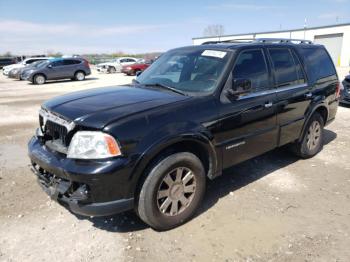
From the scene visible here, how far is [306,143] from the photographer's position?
213 inches

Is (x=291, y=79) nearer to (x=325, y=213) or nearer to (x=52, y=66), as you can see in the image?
(x=325, y=213)

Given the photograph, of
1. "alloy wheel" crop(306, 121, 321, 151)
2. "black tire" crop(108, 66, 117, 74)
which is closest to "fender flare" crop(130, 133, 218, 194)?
"alloy wheel" crop(306, 121, 321, 151)

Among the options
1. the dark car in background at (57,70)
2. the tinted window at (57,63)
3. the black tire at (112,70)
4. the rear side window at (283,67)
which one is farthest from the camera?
the black tire at (112,70)

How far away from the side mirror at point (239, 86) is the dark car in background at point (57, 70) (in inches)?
783

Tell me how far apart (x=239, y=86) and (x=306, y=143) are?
231cm

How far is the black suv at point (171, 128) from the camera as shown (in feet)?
9.57

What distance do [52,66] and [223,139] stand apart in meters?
20.3

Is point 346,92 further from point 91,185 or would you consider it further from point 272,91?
point 91,185

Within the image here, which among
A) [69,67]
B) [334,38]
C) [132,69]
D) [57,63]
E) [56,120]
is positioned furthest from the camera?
[334,38]

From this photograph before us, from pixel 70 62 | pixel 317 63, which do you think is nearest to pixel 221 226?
pixel 317 63

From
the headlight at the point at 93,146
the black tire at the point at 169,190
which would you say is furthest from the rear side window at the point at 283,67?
the headlight at the point at 93,146

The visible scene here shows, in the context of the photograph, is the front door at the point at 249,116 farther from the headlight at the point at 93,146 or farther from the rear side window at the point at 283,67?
the headlight at the point at 93,146

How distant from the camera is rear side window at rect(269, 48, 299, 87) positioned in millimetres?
4496

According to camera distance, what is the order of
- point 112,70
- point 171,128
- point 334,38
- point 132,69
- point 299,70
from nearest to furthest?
point 171,128 < point 299,70 < point 132,69 < point 112,70 < point 334,38
